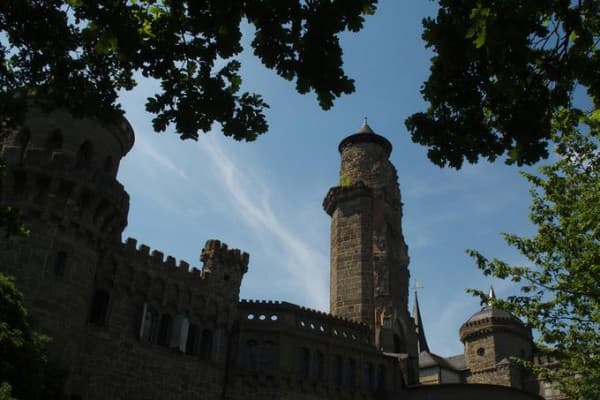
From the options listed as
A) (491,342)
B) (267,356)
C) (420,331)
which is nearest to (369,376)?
(267,356)

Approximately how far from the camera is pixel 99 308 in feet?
88.2

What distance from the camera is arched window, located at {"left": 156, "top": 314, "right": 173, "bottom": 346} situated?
28781mm

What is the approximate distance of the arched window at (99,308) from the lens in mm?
26617

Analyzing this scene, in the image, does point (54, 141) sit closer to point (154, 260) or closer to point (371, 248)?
point (154, 260)

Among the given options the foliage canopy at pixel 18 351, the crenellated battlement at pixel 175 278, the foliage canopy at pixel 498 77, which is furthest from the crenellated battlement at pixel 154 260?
the foliage canopy at pixel 498 77

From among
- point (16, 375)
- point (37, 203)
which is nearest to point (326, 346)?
point (37, 203)

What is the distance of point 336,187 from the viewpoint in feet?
133

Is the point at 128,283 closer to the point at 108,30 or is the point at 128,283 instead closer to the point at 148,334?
the point at 148,334

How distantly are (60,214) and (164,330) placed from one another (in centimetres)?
738

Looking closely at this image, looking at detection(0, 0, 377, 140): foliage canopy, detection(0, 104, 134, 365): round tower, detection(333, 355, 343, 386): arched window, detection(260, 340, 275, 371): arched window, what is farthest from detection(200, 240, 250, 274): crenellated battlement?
detection(0, 0, 377, 140): foliage canopy

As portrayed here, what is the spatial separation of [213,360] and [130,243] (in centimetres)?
655

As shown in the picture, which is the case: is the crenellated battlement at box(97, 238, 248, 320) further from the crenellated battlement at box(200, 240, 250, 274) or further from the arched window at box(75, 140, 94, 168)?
the arched window at box(75, 140, 94, 168)

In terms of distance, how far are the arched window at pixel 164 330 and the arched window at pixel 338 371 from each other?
28.2ft

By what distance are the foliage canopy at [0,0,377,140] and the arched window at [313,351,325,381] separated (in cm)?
2350
